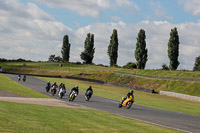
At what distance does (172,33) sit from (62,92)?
56.8m

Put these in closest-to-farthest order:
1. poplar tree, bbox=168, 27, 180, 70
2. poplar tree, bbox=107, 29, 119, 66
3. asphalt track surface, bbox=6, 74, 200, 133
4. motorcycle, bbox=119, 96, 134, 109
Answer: asphalt track surface, bbox=6, 74, 200, 133 < motorcycle, bbox=119, 96, 134, 109 < poplar tree, bbox=168, 27, 180, 70 < poplar tree, bbox=107, 29, 119, 66

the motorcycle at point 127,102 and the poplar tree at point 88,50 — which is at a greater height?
the poplar tree at point 88,50

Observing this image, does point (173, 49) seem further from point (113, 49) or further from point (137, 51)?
point (113, 49)

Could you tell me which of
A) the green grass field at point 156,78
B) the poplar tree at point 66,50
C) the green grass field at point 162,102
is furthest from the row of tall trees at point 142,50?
the green grass field at point 162,102

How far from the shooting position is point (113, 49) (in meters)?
108

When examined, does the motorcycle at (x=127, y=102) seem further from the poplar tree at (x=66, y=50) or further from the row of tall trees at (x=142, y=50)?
the poplar tree at (x=66, y=50)

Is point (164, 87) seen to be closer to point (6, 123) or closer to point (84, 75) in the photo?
point (84, 75)

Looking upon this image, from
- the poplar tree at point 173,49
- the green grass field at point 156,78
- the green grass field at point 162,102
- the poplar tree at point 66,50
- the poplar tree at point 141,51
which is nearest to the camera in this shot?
the green grass field at point 162,102

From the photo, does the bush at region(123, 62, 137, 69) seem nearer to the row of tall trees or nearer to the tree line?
the tree line

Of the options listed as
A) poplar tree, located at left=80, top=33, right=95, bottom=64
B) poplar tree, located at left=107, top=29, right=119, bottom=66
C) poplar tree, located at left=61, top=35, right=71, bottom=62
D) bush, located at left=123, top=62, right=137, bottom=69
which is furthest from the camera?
poplar tree, located at left=61, top=35, right=71, bottom=62

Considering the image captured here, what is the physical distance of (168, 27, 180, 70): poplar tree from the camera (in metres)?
83.0

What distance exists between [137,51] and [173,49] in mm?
12527

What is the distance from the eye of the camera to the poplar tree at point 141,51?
303 ft

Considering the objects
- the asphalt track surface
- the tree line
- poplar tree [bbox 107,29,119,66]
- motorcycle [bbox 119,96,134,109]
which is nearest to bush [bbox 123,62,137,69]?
the tree line
